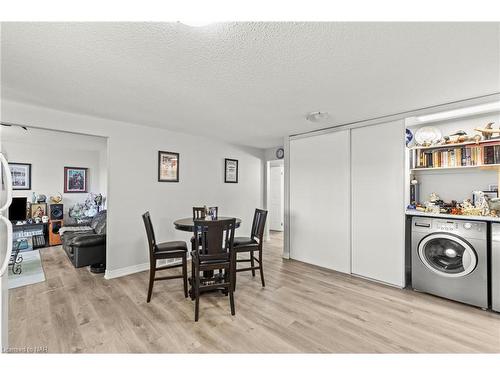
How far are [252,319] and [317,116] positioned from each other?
8.09 feet

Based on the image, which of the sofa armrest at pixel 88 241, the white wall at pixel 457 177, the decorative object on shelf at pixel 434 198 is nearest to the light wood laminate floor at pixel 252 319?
the sofa armrest at pixel 88 241

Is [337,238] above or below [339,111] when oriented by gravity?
below

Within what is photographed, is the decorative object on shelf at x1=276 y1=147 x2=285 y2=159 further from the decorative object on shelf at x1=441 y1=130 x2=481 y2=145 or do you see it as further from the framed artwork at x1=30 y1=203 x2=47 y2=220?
the framed artwork at x1=30 y1=203 x2=47 y2=220

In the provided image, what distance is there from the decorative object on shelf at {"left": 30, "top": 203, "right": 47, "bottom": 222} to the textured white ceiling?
357 centimetres

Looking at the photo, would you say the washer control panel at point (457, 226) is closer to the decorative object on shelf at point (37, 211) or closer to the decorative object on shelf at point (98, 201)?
the decorative object on shelf at point (98, 201)

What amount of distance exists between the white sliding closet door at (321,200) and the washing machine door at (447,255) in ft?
3.08

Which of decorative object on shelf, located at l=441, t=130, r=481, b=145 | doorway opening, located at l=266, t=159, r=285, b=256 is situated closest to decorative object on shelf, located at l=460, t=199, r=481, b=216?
decorative object on shelf, located at l=441, t=130, r=481, b=145

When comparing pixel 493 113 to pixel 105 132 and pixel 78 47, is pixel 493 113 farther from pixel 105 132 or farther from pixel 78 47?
pixel 105 132

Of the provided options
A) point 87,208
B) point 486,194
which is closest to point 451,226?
point 486,194

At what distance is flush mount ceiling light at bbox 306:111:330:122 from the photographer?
9.79ft

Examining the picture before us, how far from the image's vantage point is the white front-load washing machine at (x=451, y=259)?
2400 millimetres

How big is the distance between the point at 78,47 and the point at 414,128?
378 cm
